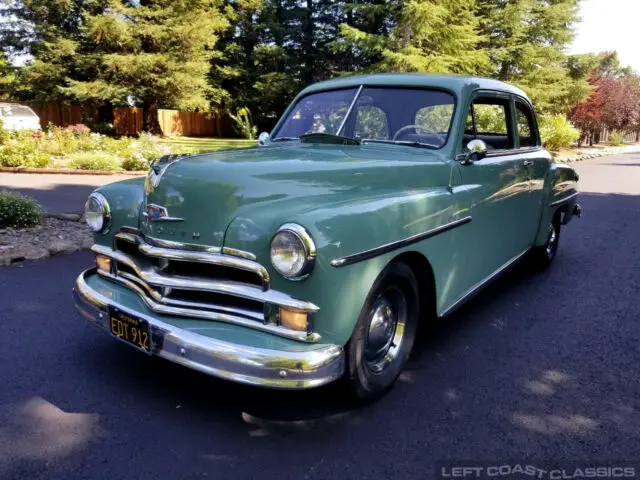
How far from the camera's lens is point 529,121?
16.2 feet

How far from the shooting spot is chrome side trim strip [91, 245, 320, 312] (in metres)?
2.32

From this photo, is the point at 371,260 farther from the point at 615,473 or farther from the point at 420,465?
the point at 615,473

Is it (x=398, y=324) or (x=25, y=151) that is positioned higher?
(x=25, y=151)

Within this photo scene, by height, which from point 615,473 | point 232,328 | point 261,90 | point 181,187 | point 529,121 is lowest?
point 615,473

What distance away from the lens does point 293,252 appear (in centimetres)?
230

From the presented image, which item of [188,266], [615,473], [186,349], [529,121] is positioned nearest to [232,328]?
[186,349]

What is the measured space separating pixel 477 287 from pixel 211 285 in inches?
82.7

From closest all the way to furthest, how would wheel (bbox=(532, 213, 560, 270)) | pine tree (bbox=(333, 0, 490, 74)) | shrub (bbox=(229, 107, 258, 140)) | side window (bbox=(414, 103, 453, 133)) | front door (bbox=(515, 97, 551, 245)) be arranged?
side window (bbox=(414, 103, 453, 133)), front door (bbox=(515, 97, 551, 245)), wheel (bbox=(532, 213, 560, 270)), pine tree (bbox=(333, 0, 490, 74)), shrub (bbox=(229, 107, 258, 140))

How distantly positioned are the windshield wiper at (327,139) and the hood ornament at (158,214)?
143 cm

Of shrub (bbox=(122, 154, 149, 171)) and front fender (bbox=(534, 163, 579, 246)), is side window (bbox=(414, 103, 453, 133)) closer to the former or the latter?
front fender (bbox=(534, 163, 579, 246))

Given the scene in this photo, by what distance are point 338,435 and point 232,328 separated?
764 millimetres

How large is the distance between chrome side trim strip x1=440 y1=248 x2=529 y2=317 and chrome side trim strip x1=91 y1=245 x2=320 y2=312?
1.31 m

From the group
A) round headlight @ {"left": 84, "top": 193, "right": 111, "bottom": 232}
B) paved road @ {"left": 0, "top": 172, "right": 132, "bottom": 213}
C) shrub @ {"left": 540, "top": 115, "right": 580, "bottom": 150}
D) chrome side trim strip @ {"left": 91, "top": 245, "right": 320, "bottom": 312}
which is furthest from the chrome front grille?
shrub @ {"left": 540, "top": 115, "right": 580, "bottom": 150}

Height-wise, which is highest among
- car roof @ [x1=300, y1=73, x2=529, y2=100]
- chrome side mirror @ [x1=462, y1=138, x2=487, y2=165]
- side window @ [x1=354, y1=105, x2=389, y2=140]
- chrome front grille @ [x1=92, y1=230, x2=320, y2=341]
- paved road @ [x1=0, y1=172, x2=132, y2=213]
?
car roof @ [x1=300, y1=73, x2=529, y2=100]
